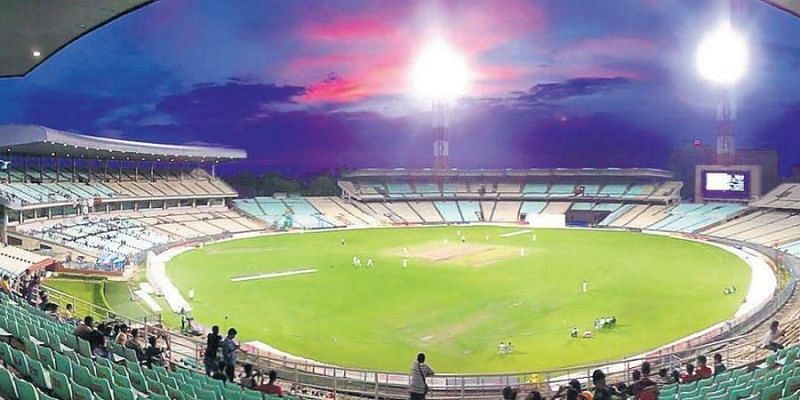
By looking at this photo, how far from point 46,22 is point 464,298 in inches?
763

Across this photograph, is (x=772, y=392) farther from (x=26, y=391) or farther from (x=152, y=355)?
(x=152, y=355)

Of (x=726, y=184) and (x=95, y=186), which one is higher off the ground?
(x=726, y=184)

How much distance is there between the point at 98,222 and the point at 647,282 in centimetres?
3789

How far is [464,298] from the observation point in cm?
2827

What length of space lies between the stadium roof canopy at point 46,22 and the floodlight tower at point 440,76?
4584 cm

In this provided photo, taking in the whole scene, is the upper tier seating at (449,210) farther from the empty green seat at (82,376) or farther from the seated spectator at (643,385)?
the empty green seat at (82,376)

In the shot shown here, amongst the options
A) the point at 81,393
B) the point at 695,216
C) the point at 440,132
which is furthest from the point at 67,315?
the point at 440,132

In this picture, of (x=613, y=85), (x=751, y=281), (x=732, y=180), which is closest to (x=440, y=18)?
(x=613, y=85)

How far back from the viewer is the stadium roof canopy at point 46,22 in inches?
527

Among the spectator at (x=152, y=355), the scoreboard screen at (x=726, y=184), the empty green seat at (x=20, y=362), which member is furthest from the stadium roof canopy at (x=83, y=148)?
the scoreboard screen at (x=726, y=184)

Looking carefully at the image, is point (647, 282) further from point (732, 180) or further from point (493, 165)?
point (493, 165)

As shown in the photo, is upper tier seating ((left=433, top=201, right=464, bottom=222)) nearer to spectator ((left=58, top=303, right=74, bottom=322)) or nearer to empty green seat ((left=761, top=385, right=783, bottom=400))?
spectator ((left=58, top=303, right=74, bottom=322))

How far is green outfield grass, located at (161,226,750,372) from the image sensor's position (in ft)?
66.6

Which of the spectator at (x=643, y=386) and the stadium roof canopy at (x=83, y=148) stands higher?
the stadium roof canopy at (x=83, y=148)
